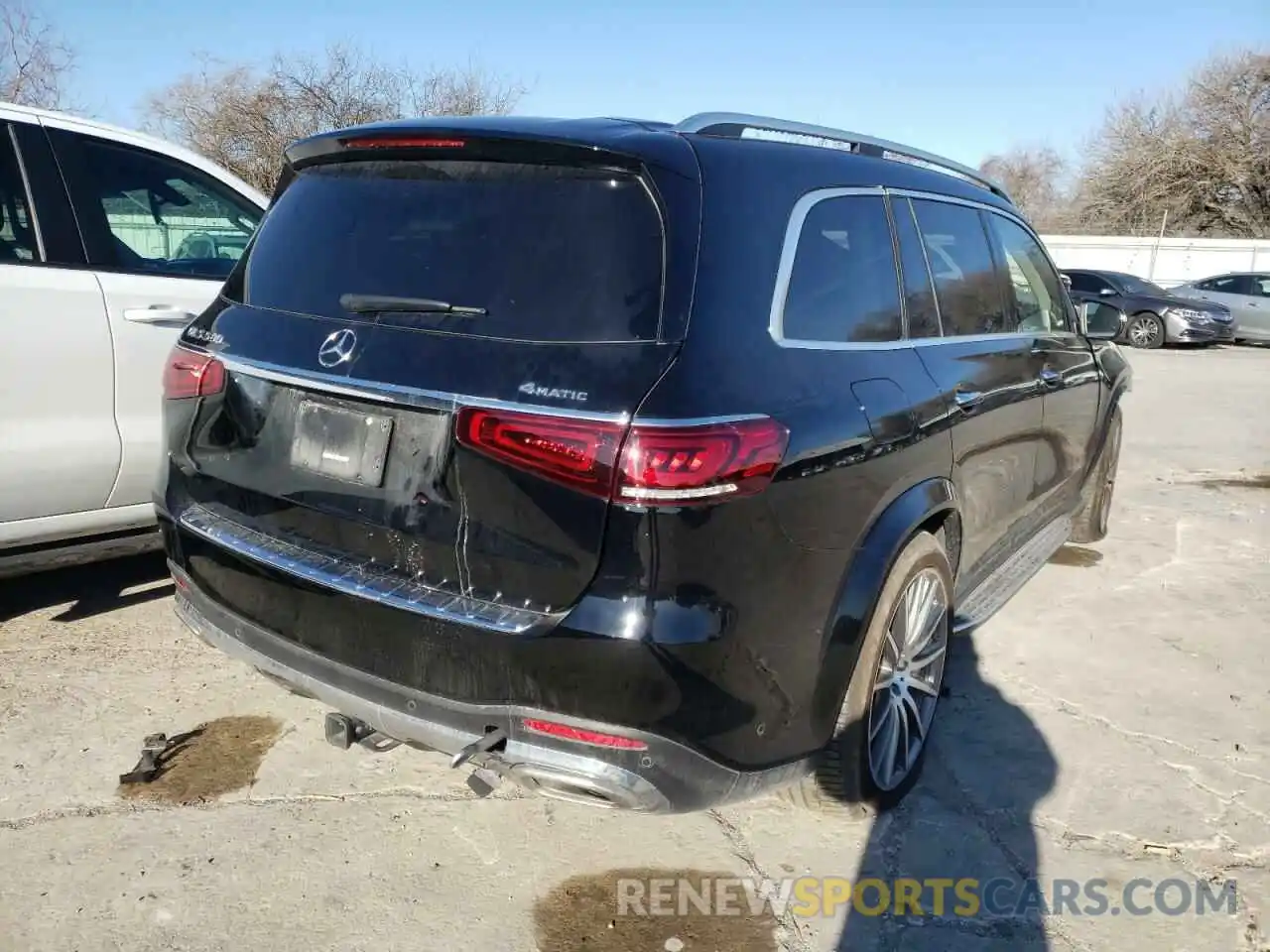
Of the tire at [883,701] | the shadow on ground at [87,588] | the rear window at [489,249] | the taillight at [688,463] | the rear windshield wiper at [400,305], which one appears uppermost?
the rear window at [489,249]

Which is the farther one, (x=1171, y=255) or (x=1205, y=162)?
(x=1205, y=162)

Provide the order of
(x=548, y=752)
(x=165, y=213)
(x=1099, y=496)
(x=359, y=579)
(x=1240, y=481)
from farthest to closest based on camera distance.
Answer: (x=1240, y=481) < (x=1099, y=496) < (x=165, y=213) < (x=359, y=579) < (x=548, y=752)

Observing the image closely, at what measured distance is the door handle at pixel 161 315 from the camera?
383cm

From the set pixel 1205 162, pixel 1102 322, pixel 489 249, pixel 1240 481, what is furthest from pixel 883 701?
pixel 1205 162

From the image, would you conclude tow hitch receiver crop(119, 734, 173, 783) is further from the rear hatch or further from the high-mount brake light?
the high-mount brake light

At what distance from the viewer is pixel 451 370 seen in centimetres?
218

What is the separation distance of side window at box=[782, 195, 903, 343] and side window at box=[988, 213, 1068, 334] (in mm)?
1277

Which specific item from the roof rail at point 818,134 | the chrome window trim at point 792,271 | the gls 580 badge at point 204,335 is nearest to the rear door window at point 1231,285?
the roof rail at point 818,134

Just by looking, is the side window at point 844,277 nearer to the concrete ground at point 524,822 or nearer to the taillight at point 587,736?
the taillight at point 587,736

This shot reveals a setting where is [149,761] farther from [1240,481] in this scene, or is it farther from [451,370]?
[1240,481]

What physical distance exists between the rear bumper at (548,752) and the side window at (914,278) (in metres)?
1.43

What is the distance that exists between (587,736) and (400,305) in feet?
3.55

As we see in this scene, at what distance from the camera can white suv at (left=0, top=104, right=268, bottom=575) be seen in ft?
11.7

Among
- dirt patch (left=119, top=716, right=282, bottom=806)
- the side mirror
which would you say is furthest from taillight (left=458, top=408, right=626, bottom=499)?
the side mirror
